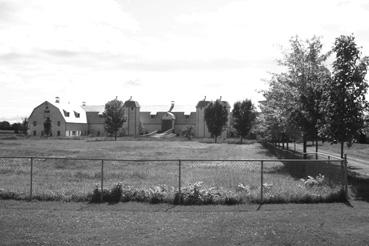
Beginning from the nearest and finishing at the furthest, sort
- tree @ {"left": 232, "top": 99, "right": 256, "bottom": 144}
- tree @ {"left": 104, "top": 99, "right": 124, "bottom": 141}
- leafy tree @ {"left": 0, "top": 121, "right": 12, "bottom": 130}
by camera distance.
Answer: tree @ {"left": 232, "top": 99, "right": 256, "bottom": 144} < tree @ {"left": 104, "top": 99, "right": 124, "bottom": 141} < leafy tree @ {"left": 0, "top": 121, "right": 12, "bottom": 130}

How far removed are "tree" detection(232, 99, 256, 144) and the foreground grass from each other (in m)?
72.9

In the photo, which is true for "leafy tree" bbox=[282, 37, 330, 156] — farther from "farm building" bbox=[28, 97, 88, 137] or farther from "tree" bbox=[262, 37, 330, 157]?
"farm building" bbox=[28, 97, 88, 137]

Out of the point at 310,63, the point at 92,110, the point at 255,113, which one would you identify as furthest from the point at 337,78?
the point at 92,110

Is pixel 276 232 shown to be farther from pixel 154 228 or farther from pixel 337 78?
pixel 337 78

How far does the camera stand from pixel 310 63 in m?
28.0

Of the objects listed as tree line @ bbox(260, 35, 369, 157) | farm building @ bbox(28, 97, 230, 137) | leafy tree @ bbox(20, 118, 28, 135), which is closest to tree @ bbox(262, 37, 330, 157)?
tree line @ bbox(260, 35, 369, 157)

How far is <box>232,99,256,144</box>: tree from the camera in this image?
8569 centimetres

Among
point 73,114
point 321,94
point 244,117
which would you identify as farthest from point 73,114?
point 321,94

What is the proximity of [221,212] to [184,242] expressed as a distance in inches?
131

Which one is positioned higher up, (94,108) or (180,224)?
(94,108)

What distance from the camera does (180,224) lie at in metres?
10.2

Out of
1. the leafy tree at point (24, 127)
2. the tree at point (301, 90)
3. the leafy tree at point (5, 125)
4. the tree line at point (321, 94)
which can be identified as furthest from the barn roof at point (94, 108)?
the tree at point (301, 90)

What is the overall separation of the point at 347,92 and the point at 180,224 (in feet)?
42.0

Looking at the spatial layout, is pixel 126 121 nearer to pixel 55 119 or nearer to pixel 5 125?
pixel 55 119
